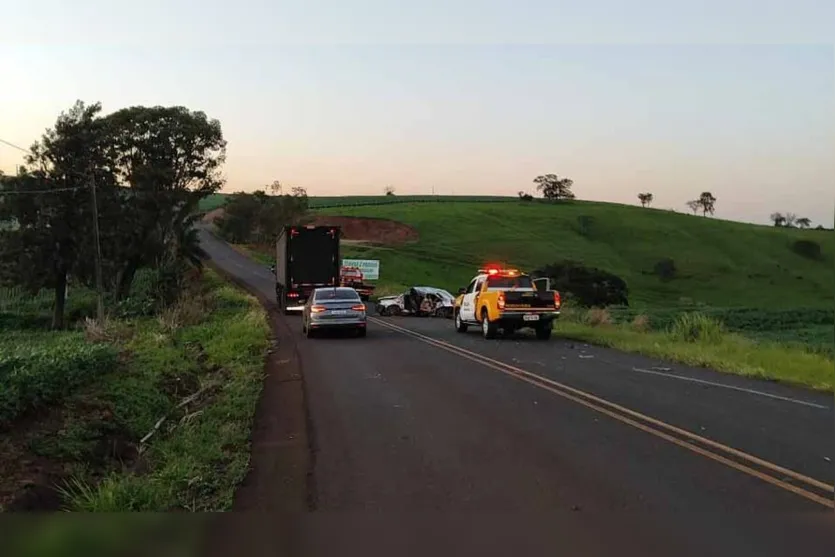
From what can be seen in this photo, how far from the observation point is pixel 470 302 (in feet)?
84.5

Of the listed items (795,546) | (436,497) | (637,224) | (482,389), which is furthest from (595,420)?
(637,224)

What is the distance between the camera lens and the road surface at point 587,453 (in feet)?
18.5

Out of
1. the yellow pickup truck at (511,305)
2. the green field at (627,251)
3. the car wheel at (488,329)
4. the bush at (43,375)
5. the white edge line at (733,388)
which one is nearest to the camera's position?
the bush at (43,375)

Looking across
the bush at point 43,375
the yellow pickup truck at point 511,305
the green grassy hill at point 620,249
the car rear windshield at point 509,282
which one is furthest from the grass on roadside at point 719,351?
the green grassy hill at point 620,249

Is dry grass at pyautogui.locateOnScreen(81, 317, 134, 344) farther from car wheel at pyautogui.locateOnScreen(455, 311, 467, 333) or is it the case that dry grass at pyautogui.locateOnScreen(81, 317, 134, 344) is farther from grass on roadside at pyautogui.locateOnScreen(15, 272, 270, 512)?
car wheel at pyautogui.locateOnScreen(455, 311, 467, 333)

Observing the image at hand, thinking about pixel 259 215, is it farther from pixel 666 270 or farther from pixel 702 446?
pixel 702 446

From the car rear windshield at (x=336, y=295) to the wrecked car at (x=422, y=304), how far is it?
13582mm

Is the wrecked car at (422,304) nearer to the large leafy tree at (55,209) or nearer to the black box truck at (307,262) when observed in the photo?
the black box truck at (307,262)

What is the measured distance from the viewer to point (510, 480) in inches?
273

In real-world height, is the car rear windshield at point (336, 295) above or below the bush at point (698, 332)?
above

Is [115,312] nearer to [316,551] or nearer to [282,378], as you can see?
[282,378]

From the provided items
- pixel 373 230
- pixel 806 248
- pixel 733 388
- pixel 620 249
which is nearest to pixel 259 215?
pixel 373 230

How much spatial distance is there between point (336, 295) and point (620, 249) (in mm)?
85346

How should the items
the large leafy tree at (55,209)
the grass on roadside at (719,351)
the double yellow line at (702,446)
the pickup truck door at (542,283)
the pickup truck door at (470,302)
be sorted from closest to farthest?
the double yellow line at (702,446) → the grass on roadside at (719,351) → the pickup truck door at (470,302) → the pickup truck door at (542,283) → the large leafy tree at (55,209)
